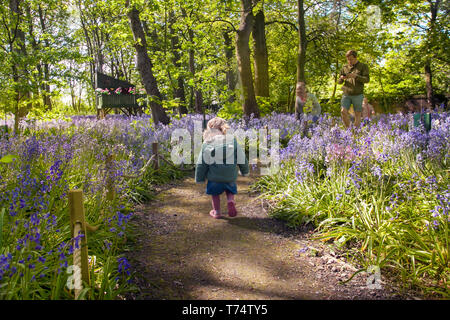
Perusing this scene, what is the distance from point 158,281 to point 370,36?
43.8ft

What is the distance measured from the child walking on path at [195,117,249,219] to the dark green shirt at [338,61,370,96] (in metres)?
4.47

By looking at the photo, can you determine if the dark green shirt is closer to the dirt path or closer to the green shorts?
the green shorts

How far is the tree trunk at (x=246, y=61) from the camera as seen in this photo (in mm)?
9633

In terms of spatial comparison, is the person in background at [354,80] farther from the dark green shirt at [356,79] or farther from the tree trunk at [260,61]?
the tree trunk at [260,61]

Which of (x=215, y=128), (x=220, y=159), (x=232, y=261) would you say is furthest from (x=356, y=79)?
(x=232, y=261)

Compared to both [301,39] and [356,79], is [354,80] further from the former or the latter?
[301,39]

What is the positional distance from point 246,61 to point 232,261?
7979 mm

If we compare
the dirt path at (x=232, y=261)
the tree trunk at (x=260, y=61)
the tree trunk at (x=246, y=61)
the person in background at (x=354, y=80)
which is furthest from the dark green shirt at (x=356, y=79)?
the dirt path at (x=232, y=261)

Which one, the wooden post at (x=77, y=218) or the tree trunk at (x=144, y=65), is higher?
the tree trunk at (x=144, y=65)

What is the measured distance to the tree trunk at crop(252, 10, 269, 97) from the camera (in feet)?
37.5

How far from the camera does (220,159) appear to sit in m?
4.04

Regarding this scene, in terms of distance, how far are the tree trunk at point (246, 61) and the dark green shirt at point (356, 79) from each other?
2773mm

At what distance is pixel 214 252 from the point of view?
3.13 meters

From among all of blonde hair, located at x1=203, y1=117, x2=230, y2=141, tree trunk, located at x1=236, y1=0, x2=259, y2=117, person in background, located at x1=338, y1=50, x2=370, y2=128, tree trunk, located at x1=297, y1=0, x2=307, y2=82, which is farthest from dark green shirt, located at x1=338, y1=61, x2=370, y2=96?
blonde hair, located at x1=203, y1=117, x2=230, y2=141
